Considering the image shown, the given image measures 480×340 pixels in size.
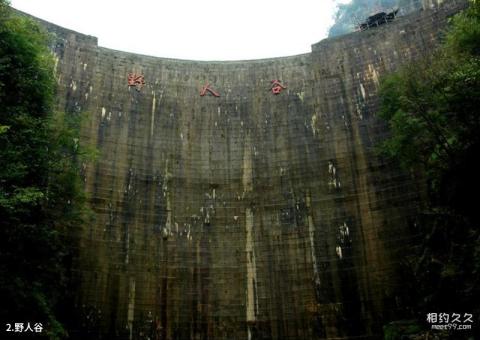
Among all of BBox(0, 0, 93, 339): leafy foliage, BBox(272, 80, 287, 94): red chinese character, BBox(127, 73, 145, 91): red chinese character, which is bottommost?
BBox(0, 0, 93, 339): leafy foliage

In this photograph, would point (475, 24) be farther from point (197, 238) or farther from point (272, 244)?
point (197, 238)

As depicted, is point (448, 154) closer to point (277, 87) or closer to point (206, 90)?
point (277, 87)

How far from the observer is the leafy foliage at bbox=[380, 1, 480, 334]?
11766 millimetres

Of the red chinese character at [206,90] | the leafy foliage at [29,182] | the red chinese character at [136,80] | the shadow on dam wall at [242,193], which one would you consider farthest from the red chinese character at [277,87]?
the leafy foliage at [29,182]

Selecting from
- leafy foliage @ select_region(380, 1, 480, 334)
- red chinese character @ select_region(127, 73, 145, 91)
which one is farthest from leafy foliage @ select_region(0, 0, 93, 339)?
leafy foliage @ select_region(380, 1, 480, 334)

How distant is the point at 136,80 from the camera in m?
20.8

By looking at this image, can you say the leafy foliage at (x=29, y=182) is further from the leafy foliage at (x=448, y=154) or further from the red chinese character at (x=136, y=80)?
the leafy foliage at (x=448, y=154)

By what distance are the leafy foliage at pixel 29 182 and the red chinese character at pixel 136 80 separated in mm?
5705

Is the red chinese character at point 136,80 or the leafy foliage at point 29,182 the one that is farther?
the red chinese character at point 136,80

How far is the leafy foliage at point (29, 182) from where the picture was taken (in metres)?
11.2

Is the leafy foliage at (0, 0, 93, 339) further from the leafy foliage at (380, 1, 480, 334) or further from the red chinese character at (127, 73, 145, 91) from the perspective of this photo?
the leafy foliage at (380, 1, 480, 334)

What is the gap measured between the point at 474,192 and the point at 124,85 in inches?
591

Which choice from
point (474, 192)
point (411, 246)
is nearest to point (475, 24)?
point (474, 192)

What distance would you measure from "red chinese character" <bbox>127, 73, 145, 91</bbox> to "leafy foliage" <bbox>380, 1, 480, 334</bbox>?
11.4 metres
